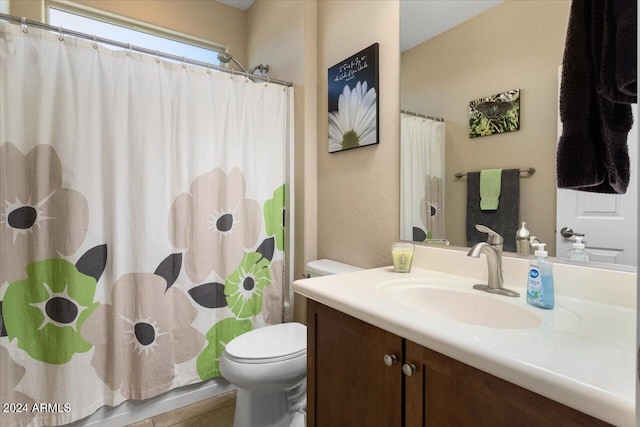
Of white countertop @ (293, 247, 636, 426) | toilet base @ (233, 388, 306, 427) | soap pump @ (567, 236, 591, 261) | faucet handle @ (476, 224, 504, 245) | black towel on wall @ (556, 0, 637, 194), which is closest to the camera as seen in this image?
white countertop @ (293, 247, 636, 426)

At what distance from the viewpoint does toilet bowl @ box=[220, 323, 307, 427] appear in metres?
1.28

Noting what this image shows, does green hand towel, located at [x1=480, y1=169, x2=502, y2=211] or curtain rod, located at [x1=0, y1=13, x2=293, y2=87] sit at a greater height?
curtain rod, located at [x1=0, y1=13, x2=293, y2=87]

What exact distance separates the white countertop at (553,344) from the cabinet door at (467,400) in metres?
0.03

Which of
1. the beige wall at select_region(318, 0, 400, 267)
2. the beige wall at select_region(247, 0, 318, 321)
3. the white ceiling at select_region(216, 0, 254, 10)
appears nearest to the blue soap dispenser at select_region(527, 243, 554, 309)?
the beige wall at select_region(318, 0, 400, 267)

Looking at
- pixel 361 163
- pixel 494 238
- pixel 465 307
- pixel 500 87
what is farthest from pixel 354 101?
pixel 465 307

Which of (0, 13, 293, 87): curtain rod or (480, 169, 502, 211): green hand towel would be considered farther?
(0, 13, 293, 87): curtain rod

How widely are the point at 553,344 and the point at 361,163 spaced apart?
3.81 feet

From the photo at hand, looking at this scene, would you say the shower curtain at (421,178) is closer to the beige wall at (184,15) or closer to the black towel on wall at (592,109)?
the black towel on wall at (592,109)

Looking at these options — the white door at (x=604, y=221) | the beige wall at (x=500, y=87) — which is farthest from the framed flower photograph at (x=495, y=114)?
the white door at (x=604, y=221)

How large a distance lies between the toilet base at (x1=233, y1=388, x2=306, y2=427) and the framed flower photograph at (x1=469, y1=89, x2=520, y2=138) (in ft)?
4.66

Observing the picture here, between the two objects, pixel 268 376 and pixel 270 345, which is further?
pixel 270 345

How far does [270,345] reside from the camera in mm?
1413

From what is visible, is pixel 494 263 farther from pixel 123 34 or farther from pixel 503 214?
pixel 123 34

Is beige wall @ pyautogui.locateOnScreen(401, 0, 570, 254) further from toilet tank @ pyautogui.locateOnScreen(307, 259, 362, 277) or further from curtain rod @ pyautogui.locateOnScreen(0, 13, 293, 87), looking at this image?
curtain rod @ pyautogui.locateOnScreen(0, 13, 293, 87)
